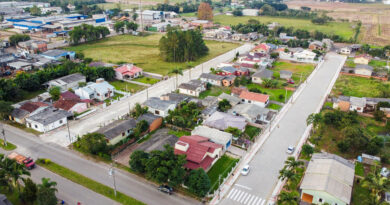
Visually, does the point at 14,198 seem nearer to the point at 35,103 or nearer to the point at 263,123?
the point at 35,103

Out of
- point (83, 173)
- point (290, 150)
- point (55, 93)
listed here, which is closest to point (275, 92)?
point (290, 150)

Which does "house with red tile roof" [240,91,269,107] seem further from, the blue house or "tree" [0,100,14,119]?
the blue house

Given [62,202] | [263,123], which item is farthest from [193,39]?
[62,202]

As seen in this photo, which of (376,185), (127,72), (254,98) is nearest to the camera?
(376,185)

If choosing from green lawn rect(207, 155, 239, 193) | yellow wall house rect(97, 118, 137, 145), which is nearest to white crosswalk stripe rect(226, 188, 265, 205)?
green lawn rect(207, 155, 239, 193)

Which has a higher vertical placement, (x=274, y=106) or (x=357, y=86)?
(x=357, y=86)

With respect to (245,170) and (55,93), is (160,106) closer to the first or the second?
(245,170)

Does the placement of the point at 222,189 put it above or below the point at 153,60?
below
